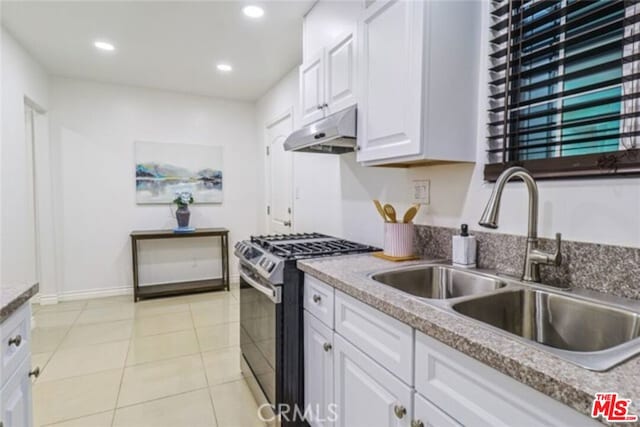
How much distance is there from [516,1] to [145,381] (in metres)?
2.86

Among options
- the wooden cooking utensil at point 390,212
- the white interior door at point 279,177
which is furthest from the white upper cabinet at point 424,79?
the white interior door at point 279,177

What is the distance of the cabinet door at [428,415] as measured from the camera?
0.86m

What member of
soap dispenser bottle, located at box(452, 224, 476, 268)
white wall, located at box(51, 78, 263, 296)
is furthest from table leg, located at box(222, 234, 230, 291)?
soap dispenser bottle, located at box(452, 224, 476, 268)

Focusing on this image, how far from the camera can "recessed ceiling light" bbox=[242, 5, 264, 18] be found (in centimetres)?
232

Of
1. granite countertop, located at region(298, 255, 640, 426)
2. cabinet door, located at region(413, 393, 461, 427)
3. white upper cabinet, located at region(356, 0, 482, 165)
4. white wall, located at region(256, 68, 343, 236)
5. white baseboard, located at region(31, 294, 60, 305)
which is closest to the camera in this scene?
granite countertop, located at region(298, 255, 640, 426)

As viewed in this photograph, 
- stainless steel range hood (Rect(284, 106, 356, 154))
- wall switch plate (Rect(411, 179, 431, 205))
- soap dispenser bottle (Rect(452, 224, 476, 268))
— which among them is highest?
stainless steel range hood (Rect(284, 106, 356, 154))

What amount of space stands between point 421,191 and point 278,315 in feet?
3.16

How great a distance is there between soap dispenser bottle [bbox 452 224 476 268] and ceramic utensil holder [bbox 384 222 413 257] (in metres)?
0.25

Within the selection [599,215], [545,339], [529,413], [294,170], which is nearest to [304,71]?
[294,170]

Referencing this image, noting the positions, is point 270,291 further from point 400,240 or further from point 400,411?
point 400,411

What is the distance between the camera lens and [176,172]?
421cm

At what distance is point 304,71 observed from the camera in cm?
234

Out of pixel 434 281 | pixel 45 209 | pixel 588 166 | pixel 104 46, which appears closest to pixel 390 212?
pixel 434 281

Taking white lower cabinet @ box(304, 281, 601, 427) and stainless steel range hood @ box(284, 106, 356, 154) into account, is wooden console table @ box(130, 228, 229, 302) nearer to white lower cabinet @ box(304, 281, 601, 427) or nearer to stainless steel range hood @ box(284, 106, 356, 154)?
stainless steel range hood @ box(284, 106, 356, 154)
